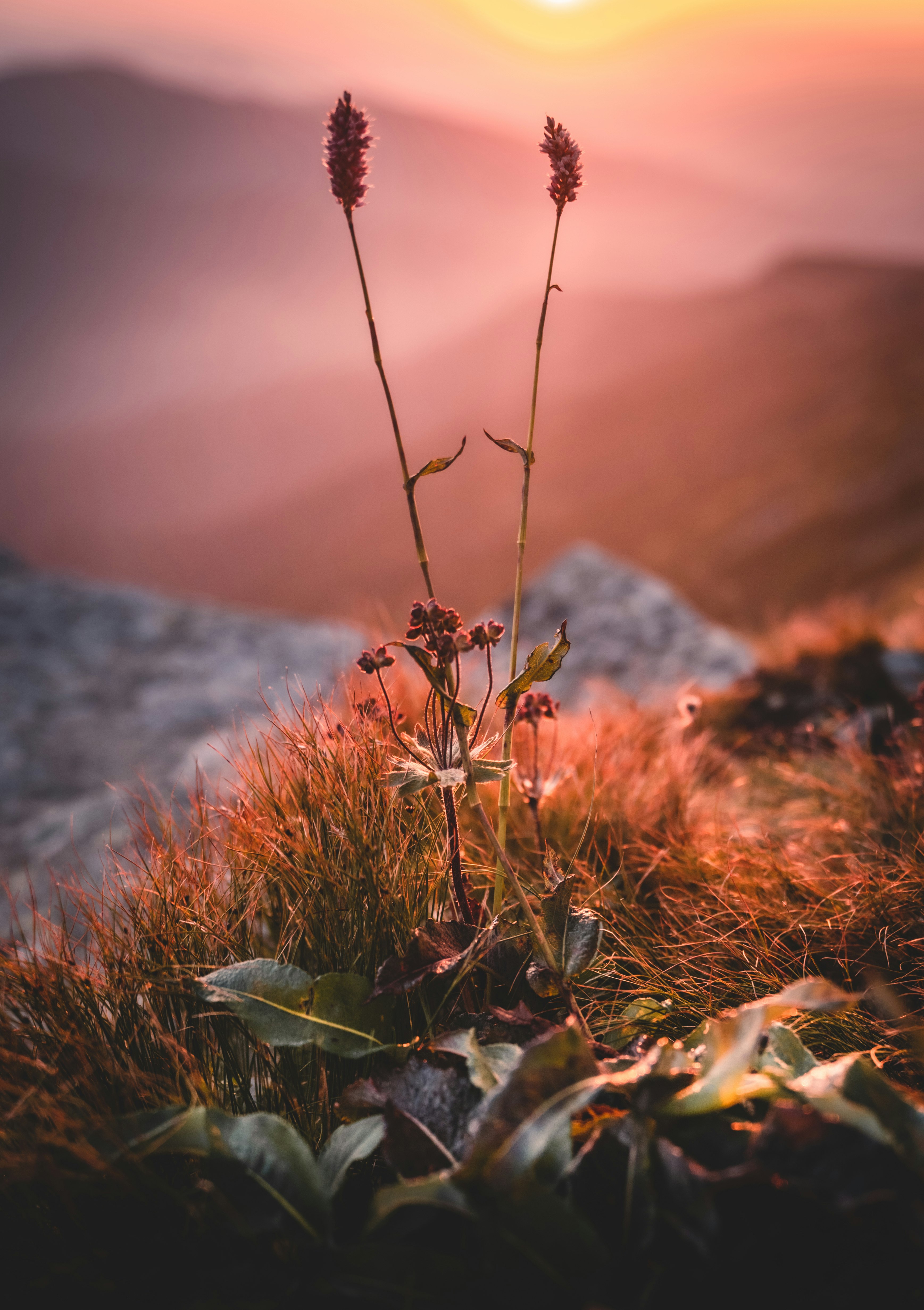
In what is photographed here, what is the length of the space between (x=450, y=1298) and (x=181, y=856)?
102cm

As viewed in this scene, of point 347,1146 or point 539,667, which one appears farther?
point 539,667

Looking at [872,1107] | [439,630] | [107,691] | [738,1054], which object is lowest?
[872,1107]

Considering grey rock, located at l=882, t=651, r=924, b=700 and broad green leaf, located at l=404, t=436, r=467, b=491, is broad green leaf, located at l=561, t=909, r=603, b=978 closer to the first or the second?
broad green leaf, located at l=404, t=436, r=467, b=491

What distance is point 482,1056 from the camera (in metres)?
1.02

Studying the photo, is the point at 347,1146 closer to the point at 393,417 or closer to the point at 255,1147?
the point at 255,1147

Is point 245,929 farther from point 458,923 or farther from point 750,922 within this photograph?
point 750,922

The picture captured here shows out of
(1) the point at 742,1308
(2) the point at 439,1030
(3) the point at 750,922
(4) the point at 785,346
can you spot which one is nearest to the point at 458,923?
(2) the point at 439,1030

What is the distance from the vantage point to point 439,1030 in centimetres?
127

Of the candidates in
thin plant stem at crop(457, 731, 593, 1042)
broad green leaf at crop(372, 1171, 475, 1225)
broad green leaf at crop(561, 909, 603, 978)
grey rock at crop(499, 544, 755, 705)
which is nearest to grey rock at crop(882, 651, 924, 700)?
grey rock at crop(499, 544, 755, 705)

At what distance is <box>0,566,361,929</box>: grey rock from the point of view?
3873mm


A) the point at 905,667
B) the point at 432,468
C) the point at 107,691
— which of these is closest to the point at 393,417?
the point at 432,468

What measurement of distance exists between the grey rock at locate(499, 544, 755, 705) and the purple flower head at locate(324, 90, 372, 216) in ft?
14.1

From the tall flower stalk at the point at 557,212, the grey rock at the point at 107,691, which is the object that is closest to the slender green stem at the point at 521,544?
the tall flower stalk at the point at 557,212

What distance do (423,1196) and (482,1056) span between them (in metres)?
0.25
